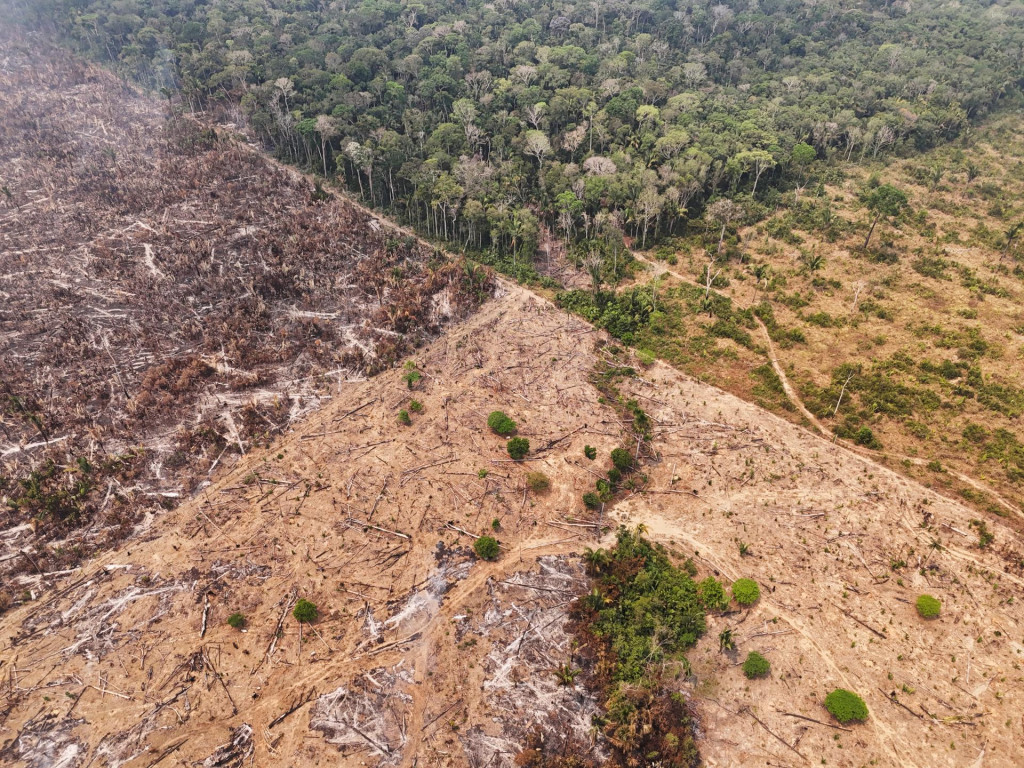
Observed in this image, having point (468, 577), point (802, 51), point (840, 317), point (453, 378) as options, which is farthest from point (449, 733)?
point (802, 51)

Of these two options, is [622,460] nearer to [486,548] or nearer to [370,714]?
[486,548]

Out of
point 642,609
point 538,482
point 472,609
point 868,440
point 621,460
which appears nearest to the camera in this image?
point 642,609

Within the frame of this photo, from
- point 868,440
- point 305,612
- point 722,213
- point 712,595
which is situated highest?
point 722,213

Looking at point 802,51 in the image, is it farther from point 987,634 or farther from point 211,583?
point 211,583

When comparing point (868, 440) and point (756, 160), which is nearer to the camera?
point (868, 440)

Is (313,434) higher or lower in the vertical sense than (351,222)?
lower

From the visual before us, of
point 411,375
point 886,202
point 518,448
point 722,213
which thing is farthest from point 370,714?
point 886,202
